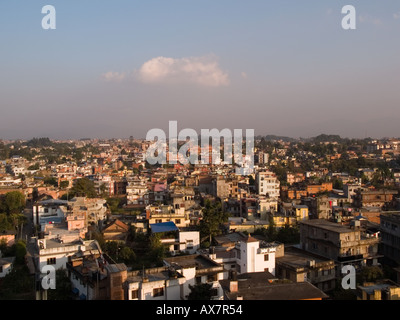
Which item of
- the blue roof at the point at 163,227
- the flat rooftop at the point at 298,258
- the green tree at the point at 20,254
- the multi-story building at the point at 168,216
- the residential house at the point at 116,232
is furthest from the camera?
the multi-story building at the point at 168,216

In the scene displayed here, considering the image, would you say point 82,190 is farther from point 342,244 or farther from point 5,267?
point 342,244

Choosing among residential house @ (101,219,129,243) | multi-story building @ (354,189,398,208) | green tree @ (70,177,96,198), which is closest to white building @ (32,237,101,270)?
residential house @ (101,219,129,243)

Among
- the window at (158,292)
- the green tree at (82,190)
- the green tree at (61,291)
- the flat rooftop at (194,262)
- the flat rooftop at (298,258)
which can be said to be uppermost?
the green tree at (82,190)

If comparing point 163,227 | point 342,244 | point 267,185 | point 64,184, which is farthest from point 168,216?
point 64,184

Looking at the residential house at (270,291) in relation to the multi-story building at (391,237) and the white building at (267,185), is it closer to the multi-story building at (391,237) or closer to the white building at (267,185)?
the multi-story building at (391,237)

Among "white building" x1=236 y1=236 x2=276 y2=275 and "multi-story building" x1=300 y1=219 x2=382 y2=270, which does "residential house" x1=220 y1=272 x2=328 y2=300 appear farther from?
"multi-story building" x1=300 y1=219 x2=382 y2=270

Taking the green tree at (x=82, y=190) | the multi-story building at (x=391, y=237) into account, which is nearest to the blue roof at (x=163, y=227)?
the multi-story building at (x=391, y=237)

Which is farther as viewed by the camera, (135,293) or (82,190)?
(82,190)

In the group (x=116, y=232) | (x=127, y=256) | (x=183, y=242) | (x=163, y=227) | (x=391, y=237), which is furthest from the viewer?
(x=116, y=232)
